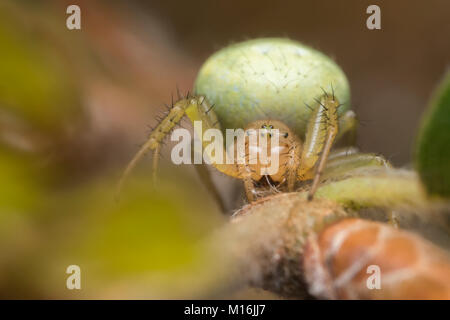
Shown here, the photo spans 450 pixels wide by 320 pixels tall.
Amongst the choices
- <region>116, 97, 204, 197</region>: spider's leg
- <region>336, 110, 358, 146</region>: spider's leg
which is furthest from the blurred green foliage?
<region>336, 110, 358, 146</region>: spider's leg

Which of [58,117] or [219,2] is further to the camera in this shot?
[219,2]

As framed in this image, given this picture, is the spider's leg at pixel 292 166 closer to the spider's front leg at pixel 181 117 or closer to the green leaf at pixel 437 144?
the spider's front leg at pixel 181 117

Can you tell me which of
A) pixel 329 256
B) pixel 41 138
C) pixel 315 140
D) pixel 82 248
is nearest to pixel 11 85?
pixel 41 138

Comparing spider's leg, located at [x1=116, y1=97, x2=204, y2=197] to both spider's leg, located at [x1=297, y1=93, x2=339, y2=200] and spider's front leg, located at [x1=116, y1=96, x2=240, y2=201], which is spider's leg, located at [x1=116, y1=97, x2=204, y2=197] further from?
spider's leg, located at [x1=297, y1=93, x2=339, y2=200]

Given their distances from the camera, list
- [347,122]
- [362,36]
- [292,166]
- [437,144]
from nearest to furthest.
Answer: [437,144] → [292,166] → [347,122] → [362,36]

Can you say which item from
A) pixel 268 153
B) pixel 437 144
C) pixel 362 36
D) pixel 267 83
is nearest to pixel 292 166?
pixel 268 153

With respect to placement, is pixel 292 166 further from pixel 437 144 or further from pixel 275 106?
pixel 437 144
